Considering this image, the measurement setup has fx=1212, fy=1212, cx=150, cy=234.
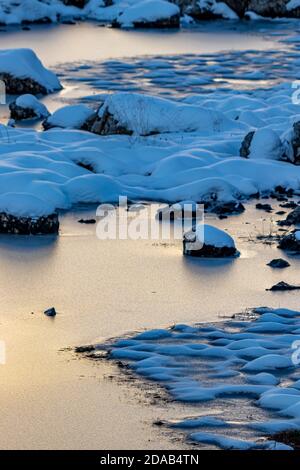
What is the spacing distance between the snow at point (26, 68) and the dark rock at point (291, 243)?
13659 millimetres

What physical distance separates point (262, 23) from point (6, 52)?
18.1 metres

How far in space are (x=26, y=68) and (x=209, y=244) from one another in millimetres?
14136


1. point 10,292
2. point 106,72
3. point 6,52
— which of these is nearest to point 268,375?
point 10,292

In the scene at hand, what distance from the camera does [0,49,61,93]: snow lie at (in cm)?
2702

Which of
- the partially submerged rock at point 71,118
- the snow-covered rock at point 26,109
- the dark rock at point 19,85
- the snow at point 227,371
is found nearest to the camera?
the snow at point 227,371

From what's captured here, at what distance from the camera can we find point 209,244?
13930 millimetres

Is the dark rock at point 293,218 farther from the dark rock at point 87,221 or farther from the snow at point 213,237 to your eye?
the dark rock at point 87,221

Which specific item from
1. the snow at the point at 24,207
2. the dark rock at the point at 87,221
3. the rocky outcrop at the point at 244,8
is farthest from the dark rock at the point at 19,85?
the rocky outcrop at the point at 244,8

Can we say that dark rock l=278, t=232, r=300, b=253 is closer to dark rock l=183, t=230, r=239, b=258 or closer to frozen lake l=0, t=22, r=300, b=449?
frozen lake l=0, t=22, r=300, b=449

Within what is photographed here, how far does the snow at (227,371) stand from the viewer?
29.2 feet

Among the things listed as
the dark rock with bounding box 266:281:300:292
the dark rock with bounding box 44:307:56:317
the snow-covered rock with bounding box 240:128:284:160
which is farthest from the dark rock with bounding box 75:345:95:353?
the snow-covered rock with bounding box 240:128:284:160

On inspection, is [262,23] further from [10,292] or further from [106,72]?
[10,292]

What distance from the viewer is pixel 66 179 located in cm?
1750

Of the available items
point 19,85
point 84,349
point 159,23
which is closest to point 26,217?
point 84,349
